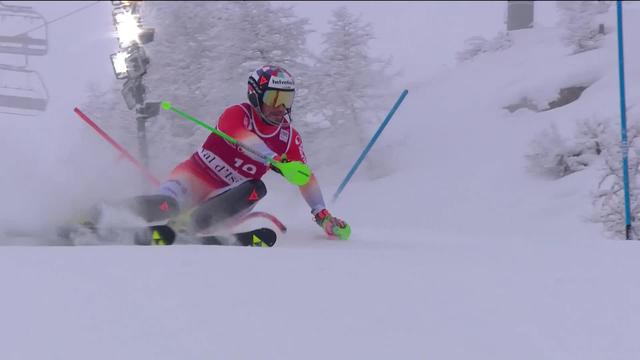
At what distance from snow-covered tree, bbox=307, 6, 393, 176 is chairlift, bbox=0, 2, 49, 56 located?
7.06 metres

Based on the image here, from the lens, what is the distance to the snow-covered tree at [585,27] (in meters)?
19.9

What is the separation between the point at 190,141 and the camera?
17.2m

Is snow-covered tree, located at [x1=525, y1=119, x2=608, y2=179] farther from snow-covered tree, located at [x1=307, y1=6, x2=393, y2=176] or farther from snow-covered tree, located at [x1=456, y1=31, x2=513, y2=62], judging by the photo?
snow-covered tree, located at [x1=456, y1=31, x2=513, y2=62]

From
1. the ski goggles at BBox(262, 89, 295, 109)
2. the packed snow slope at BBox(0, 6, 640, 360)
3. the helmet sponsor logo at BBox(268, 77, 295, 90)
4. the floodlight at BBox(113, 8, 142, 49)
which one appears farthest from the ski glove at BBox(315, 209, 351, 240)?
the floodlight at BBox(113, 8, 142, 49)

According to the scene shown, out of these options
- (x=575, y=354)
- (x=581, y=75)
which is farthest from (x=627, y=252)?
(x=581, y=75)

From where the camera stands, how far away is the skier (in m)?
5.34

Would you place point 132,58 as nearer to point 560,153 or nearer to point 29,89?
point 29,89

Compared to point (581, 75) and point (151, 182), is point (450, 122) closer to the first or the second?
point (581, 75)

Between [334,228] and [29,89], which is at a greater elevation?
[29,89]

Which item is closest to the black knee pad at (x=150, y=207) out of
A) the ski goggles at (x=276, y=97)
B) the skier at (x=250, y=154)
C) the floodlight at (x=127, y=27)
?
the skier at (x=250, y=154)

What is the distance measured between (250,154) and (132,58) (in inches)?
228

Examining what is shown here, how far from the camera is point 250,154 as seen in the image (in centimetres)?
541

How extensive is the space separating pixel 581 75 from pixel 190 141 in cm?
1115

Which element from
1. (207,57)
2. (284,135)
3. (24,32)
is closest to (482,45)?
(207,57)
